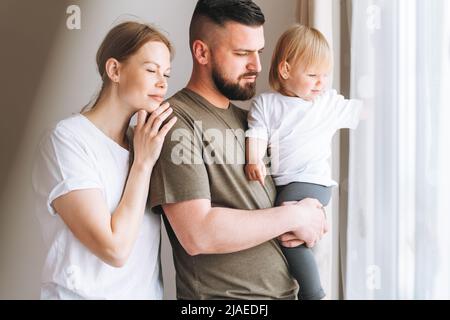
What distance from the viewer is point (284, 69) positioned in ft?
5.30

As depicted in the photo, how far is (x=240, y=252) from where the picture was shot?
5.19ft

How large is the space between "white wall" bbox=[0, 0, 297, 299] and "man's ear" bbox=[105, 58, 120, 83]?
0.04 metres

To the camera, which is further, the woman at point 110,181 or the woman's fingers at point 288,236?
the woman's fingers at point 288,236

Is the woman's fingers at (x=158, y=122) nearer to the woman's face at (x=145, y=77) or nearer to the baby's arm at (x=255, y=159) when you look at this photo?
the woman's face at (x=145, y=77)

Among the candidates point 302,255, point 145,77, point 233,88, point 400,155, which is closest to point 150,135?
point 145,77

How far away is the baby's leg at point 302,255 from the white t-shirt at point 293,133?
0.02 m

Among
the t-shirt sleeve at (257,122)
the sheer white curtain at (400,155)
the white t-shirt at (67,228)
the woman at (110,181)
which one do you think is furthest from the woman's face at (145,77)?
the sheer white curtain at (400,155)

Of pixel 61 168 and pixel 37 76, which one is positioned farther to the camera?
pixel 37 76

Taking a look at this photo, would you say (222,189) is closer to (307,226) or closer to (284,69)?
(307,226)

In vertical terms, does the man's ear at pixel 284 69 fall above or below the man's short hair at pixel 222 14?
below

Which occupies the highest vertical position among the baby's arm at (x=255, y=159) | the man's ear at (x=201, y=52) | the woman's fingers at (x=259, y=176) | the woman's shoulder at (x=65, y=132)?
the man's ear at (x=201, y=52)

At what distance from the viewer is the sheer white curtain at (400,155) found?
1616 mm

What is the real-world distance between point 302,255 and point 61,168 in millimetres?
629

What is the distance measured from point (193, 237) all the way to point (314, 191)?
13.2 inches
